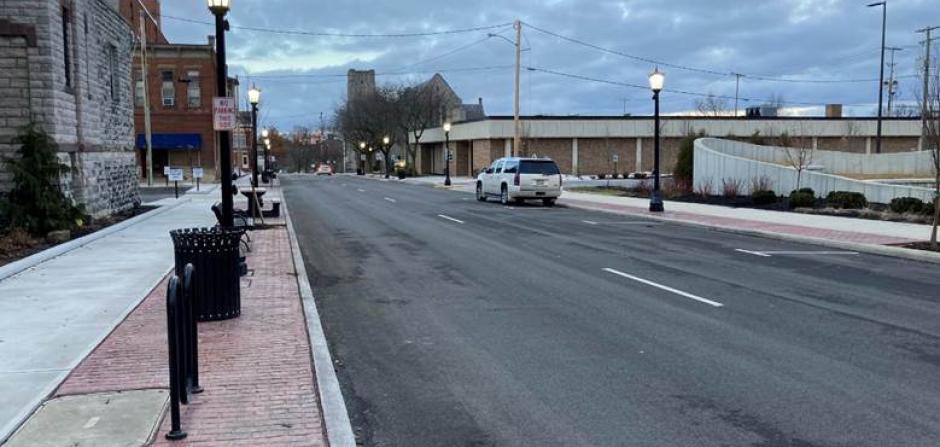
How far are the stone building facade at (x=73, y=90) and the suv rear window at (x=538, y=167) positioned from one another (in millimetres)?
13729

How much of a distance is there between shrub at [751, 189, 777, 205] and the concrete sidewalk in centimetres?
1905

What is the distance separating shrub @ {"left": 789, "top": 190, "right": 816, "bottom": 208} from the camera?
24047mm

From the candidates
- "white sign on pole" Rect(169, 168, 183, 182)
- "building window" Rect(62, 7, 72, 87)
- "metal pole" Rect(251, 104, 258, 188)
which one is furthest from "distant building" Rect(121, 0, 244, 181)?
"building window" Rect(62, 7, 72, 87)

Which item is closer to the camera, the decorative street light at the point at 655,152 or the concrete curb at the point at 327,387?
the concrete curb at the point at 327,387

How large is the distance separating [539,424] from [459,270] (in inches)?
280

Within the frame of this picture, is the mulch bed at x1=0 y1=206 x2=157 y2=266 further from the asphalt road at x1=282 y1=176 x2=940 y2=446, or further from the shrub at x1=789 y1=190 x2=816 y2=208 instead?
the shrub at x1=789 y1=190 x2=816 y2=208

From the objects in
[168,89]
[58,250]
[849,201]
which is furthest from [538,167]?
[168,89]

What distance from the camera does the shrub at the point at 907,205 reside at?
2108 cm

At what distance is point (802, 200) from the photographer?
78.8 feet

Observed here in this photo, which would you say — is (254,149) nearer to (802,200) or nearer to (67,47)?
(67,47)

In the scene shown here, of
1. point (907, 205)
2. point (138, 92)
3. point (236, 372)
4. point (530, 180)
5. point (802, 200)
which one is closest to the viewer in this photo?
point (236, 372)

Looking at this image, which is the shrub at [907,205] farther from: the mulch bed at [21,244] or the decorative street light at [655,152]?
the mulch bed at [21,244]

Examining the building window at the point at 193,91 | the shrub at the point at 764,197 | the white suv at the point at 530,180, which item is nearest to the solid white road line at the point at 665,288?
the shrub at the point at 764,197

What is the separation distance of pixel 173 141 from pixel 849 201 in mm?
47876
